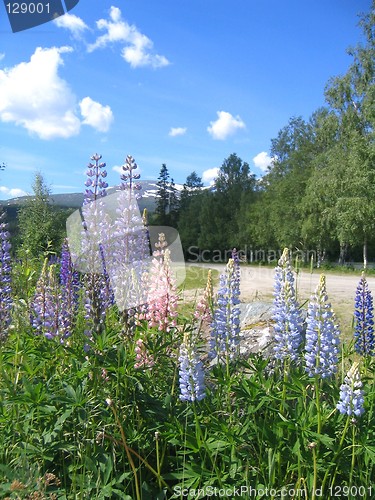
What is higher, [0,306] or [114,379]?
[0,306]

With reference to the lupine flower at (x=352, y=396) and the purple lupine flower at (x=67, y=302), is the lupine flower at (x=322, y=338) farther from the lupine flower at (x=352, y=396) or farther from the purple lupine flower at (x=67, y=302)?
the purple lupine flower at (x=67, y=302)

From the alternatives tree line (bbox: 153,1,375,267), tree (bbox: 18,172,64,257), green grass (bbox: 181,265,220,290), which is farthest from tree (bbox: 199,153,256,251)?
green grass (bbox: 181,265,220,290)

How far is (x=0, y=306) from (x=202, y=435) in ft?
6.36

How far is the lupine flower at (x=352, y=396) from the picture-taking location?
2615 millimetres

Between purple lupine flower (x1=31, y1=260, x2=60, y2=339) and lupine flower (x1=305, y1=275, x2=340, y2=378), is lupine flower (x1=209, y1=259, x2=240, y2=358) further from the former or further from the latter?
purple lupine flower (x1=31, y1=260, x2=60, y2=339)

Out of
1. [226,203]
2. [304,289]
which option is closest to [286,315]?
[304,289]

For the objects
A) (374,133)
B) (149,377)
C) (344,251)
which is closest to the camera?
(149,377)

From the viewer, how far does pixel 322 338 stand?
2787 mm

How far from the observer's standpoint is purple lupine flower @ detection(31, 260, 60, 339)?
3.76 metres

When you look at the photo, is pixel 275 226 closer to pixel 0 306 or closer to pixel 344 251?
A: pixel 344 251

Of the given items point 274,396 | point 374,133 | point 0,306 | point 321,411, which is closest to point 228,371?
point 274,396

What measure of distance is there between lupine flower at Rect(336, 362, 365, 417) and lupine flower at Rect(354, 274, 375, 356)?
4.52ft

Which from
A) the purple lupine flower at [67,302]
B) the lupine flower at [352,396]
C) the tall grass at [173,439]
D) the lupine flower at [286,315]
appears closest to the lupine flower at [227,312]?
the tall grass at [173,439]

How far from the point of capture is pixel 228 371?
3.04m
